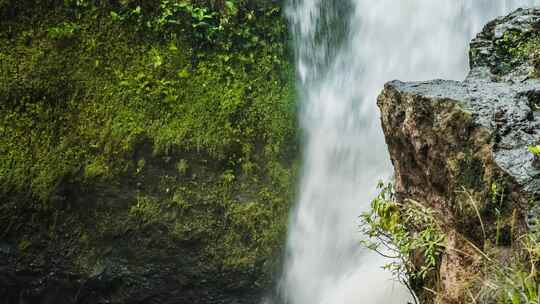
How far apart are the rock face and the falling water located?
1.71 meters

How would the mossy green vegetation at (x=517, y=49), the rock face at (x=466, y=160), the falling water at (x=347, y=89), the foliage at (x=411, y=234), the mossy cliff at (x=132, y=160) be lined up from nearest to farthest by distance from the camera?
the rock face at (x=466, y=160) < the foliage at (x=411, y=234) < the mossy green vegetation at (x=517, y=49) < the mossy cliff at (x=132, y=160) < the falling water at (x=347, y=89)

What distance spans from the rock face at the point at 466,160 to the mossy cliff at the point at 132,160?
6.58 feet

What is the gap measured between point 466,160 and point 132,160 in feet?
9.90

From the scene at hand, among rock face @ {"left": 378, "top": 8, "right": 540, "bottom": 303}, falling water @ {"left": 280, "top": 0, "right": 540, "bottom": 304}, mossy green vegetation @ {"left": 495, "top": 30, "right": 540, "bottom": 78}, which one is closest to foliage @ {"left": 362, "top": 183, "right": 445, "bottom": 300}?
rock face @ {"left": 378, "top": 8, "right": 540, "bottom": 303}

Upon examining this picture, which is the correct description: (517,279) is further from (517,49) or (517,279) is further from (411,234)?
(517,49)

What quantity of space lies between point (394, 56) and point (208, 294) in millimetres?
2899

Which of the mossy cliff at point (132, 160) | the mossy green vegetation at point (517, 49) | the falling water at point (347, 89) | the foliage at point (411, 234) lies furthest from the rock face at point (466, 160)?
the mossy cliff at point (132, 160)

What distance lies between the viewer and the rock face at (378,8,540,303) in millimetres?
2172

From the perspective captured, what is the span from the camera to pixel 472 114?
8.15 feet

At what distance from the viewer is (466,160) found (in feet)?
7.97

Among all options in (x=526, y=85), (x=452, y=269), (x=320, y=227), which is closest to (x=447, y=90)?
(x=526, y=85)

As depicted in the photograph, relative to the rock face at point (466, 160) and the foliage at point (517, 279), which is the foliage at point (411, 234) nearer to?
the rock face at point (466, 160)

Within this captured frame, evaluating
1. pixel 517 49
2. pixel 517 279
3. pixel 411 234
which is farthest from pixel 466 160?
pixel 517 49

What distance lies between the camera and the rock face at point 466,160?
85.5 inches
